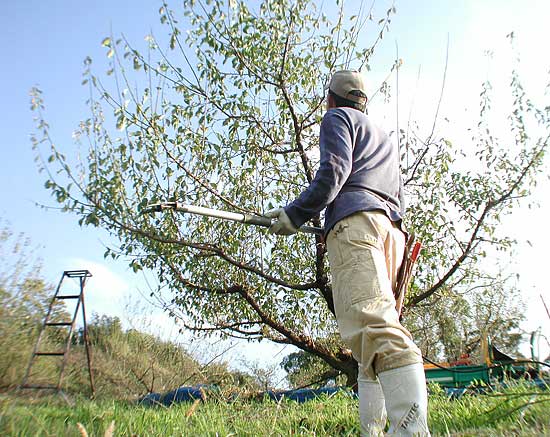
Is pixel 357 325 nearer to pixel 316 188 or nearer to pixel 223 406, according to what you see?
pixel 316 188

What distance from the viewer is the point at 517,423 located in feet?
5.94

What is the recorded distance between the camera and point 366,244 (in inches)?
87.7

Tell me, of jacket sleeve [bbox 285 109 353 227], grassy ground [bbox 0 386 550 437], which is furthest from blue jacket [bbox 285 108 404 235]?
grassy ground [bbox 0 386 550 437]

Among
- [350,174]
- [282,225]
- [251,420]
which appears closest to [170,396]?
[251,420]

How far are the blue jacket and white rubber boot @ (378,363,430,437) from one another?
72 cm

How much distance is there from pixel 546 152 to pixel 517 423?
5984 mm

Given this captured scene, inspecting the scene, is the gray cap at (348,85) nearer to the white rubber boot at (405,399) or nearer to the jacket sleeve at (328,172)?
the jacket sleeve at (328,172)

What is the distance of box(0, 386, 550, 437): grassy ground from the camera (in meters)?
1.64

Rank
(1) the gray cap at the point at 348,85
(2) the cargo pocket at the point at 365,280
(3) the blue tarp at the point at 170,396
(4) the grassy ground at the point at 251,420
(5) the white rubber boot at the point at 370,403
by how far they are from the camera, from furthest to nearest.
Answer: (3) the blue tarp at the point at 170,396 < (1) the gray cap at the point at 348,85 < (5) the white rubber boot at the point at 370,403 < (2) the cargo pocket at the point at 365,280 < (4) the grassy ground at the point at 251,420

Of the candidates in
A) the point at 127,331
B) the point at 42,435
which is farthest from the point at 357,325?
the point at 127,331

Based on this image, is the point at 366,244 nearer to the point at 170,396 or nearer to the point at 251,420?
the point at 251,420

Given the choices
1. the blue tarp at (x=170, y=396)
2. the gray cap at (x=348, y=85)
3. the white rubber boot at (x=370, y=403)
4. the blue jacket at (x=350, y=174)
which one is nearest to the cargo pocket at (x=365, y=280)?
the blue jacket at (x=350, y=174)

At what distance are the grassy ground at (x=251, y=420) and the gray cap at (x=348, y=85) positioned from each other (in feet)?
5.31

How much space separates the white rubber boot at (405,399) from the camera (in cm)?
185
